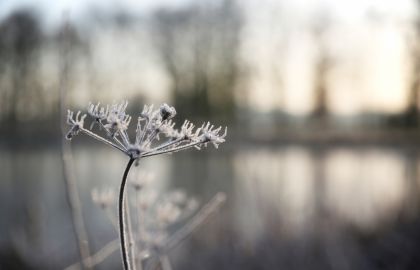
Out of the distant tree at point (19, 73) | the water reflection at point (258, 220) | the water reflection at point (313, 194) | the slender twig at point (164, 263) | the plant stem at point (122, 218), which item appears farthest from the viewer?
the distant tree at point (19, 73)

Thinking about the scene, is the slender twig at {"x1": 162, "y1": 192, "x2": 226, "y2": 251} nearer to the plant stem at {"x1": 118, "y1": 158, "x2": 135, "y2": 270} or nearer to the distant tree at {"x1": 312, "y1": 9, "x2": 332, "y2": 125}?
the plant stem at {"x1": 118, "y1": 158, "x2": 135, "y2": 270}

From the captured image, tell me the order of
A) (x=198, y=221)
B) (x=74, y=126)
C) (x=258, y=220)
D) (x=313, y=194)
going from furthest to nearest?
(x=313, y=194), (x=258, y=220), (x=198, y=221), (x=74, y=126)

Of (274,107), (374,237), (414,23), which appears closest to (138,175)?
(374,237)

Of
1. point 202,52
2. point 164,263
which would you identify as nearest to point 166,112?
point 164,263

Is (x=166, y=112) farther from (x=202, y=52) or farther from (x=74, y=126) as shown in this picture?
(x=202, y=52)

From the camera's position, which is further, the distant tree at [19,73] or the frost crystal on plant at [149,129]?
the distant tree at [19,73]

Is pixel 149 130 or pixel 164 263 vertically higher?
pixel 149 130

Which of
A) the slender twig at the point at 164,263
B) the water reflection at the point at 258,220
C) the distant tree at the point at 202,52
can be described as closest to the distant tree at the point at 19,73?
the distant tree at the point at 202,52

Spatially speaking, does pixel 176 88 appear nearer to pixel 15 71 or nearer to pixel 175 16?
pixel 175 16

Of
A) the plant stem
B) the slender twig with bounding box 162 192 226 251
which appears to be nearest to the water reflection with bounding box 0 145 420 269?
the slender twig with bounding box 162 192 226 251

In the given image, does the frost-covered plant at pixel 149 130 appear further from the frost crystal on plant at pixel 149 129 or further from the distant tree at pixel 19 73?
the distant tree at pixel 19 73

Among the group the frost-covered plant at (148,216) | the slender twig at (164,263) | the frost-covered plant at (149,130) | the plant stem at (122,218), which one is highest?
the frost-covered plant at (149,130)
